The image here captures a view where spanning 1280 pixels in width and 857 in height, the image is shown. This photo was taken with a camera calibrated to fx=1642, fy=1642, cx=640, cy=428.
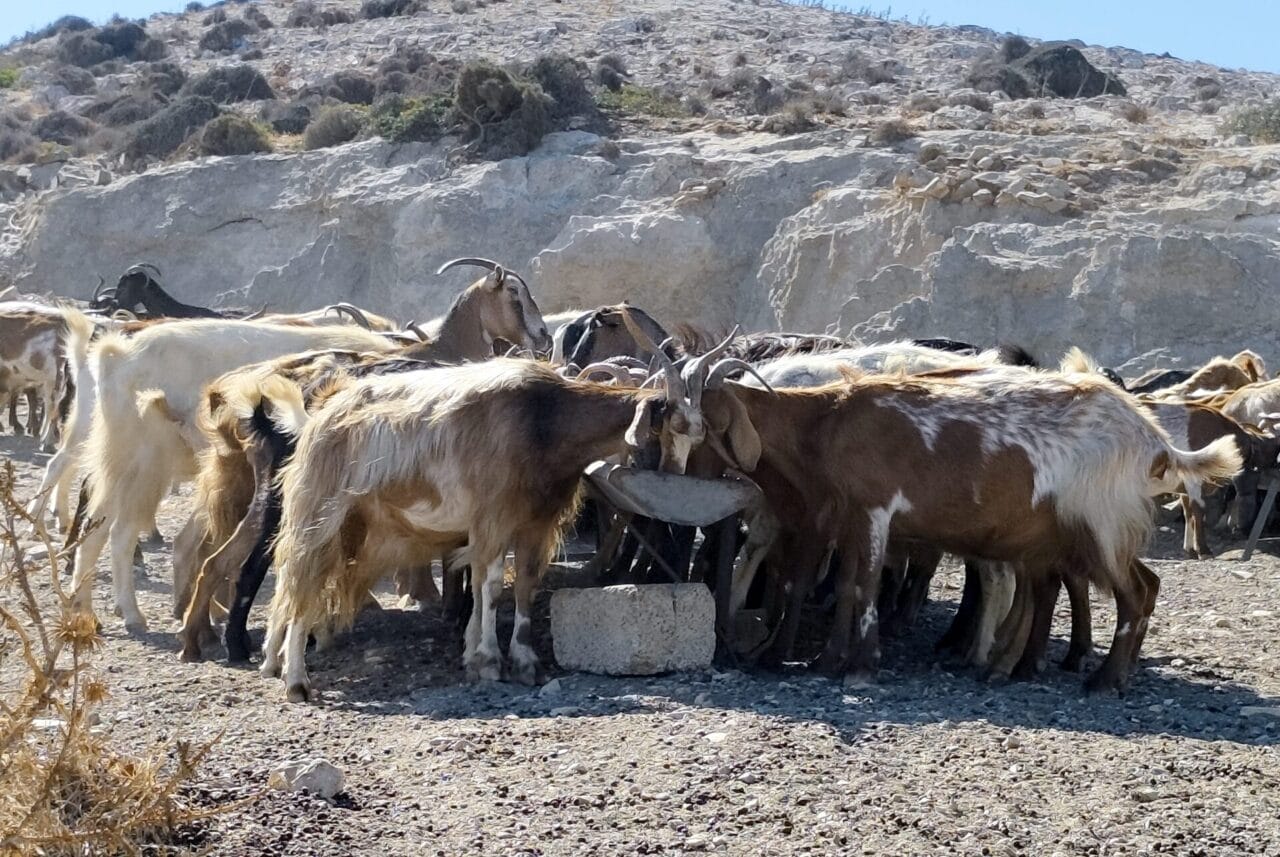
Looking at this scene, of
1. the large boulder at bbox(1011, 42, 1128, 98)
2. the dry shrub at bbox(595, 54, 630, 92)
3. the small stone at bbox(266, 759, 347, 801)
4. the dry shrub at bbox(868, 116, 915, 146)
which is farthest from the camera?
the large boulder at bbox(1011, 42, 1128, 98)

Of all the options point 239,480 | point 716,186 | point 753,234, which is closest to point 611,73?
point 716,186

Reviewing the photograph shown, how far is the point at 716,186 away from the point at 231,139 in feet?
34.8

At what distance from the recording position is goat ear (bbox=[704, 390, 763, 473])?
843 centimetres

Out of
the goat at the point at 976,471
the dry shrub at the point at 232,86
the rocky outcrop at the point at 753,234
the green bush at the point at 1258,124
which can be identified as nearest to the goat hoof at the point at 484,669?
the goat at the point at 976,471

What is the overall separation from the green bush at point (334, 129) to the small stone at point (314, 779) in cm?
2469

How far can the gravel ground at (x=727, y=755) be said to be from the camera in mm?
5559

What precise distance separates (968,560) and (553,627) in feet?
7.77

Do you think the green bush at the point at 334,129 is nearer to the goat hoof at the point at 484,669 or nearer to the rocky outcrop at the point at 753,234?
the rocky outcrop at the point at 753,234

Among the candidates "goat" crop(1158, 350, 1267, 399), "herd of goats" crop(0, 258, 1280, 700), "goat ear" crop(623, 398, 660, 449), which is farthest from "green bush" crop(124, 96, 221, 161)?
"goat ear" crop(623, 398, 660, 449)

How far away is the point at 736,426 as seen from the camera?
332 inches

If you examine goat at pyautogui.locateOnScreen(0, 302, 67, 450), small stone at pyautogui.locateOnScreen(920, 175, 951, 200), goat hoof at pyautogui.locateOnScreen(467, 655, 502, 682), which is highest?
small stone at pyautogui.locateOnScreen(920, 175, 951, 200)

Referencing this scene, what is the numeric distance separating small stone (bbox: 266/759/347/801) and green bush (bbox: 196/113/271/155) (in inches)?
989

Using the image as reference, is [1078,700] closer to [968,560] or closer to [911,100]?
[968,560]

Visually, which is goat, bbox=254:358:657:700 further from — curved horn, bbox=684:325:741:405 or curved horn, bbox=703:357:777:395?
curved horn, bbox=703:357:777:395
